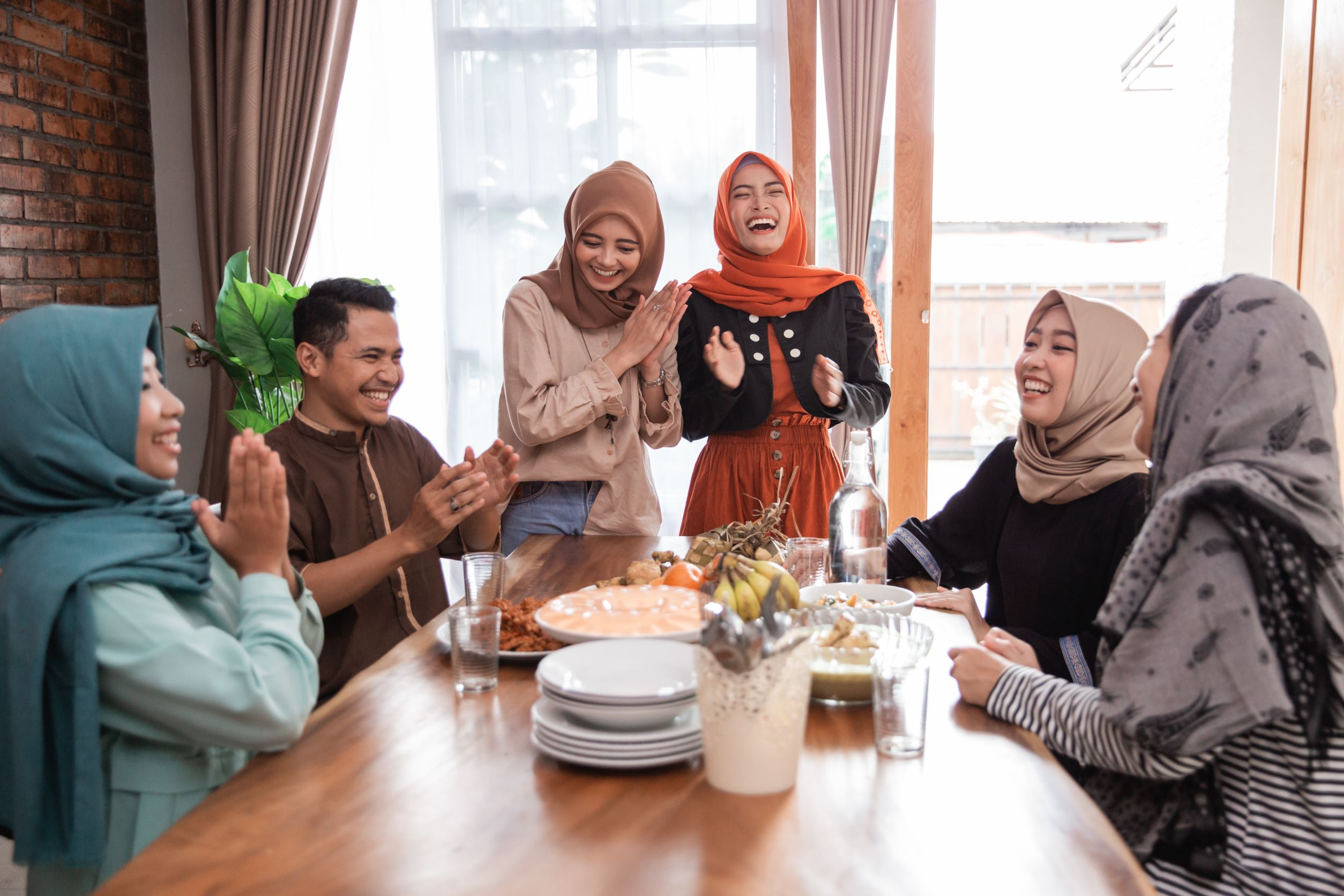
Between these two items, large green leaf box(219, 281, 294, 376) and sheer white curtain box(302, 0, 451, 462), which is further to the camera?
sheer white curtain box(302, 0, 451, 462)

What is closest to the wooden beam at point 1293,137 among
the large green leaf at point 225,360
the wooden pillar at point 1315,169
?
the wooden pillar at point 1315,169

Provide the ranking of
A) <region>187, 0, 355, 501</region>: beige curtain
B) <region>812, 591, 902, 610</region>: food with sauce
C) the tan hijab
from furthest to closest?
<region>187, 0, 355, 501</region>: beige curtain
the tan hijab
<region>812, 591, 902, 610</region>: food with sauce

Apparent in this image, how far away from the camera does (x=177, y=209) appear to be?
394 cm

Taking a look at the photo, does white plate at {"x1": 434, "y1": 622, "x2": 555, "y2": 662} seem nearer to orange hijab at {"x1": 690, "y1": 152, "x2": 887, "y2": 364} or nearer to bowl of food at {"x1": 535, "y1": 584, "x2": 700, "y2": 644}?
bowl of food at {"x1": 535, "y1": 584, "x2": 700, "y2": 644}

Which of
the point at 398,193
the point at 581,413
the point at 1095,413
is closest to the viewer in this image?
the point at 1095,413

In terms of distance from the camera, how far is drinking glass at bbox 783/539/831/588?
66.1 inches

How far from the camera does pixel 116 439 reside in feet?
3.94

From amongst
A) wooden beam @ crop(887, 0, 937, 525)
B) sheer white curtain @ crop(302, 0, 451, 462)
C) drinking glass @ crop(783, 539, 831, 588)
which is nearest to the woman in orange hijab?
drinking glass @ crop(783, 539, 831, 588)

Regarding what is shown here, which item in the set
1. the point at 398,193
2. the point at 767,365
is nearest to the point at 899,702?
the point at 767,365

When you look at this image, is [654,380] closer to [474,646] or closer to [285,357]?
[474,646]

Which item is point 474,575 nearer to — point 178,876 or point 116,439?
point 116,439

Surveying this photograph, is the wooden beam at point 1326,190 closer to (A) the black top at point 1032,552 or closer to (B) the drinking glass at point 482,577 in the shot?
(A) the black top at point 1032,552

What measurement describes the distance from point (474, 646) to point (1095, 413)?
1158mm

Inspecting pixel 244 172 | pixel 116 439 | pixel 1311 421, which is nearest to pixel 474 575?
pixel 116 439
